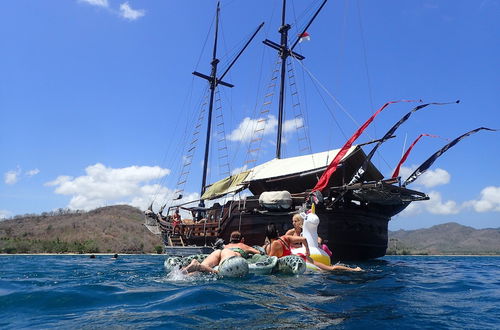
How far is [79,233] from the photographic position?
55.5 m

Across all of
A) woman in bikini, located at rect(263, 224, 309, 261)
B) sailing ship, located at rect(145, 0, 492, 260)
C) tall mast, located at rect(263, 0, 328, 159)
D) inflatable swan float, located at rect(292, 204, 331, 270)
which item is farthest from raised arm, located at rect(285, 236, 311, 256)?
tall mast, located at rect(263, 0, 328, 159)

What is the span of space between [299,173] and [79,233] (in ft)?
156

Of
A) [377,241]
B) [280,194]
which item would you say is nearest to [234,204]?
[280,194]

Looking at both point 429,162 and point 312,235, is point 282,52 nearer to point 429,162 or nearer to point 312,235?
point 429,162

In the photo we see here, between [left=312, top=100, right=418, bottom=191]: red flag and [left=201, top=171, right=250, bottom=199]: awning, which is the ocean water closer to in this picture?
[left=312, top=100, right=418, bottom=191]: red flag

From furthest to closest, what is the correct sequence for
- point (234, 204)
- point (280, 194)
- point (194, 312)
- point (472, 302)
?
point (234, 204) → point (280, 194) → point (472, 302) → point (194, 312)

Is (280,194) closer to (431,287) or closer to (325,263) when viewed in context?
(325,263)

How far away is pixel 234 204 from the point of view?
20.4m

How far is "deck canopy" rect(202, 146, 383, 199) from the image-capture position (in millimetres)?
17750

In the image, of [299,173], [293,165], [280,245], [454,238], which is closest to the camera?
[280,245]

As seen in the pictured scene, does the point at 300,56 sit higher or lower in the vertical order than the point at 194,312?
higher

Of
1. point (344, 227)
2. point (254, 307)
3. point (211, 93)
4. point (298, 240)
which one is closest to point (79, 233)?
point (211, 93)

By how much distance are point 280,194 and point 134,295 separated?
1097cm

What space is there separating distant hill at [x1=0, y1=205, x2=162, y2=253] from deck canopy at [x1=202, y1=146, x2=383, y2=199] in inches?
1181
